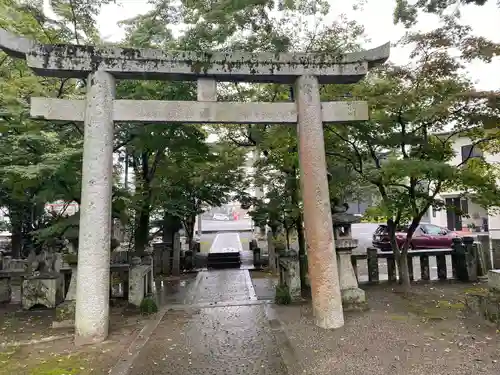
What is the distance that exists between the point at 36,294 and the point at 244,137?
26.4ft

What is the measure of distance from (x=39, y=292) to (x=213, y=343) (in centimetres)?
523

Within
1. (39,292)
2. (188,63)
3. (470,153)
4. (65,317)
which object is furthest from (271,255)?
(188,63)

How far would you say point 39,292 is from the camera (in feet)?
27.9

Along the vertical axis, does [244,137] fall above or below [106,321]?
above

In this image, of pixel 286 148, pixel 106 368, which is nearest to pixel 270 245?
pixel 286 148

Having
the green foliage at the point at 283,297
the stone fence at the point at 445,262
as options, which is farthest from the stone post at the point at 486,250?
the green foliage at the point at 283,297

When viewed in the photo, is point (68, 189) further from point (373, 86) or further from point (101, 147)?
point (373, 86)

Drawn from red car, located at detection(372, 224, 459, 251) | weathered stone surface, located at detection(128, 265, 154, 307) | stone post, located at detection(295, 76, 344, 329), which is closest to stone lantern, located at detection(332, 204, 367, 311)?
stone post, located at detection(295, 76, 344, 329)

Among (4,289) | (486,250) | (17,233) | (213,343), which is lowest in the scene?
(213,343)

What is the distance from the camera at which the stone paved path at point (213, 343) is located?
4832 mm

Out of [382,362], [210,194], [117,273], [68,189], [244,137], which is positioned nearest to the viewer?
[382,362]

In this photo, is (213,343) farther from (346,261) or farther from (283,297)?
(346,261)

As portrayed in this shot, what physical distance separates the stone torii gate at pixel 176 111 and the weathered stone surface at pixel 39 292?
3381mm

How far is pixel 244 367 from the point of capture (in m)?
4.84
